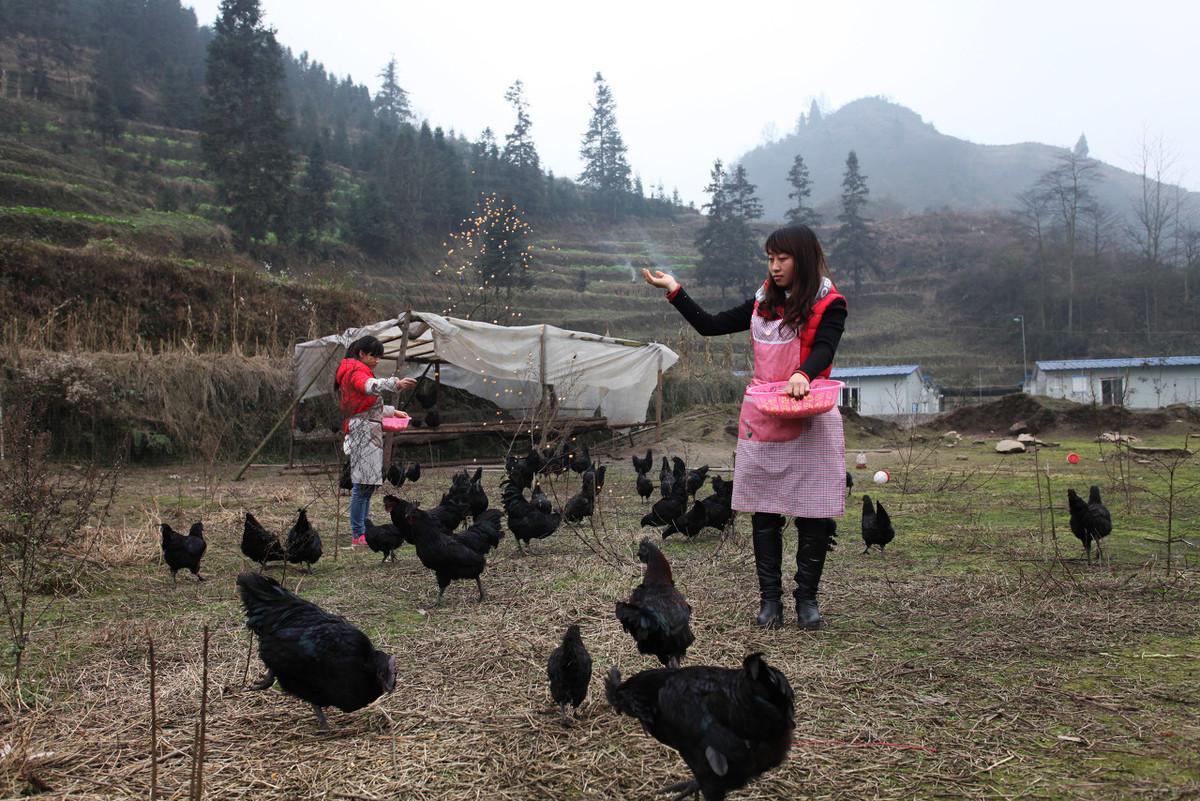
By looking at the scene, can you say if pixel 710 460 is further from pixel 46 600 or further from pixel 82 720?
pixel 82 720

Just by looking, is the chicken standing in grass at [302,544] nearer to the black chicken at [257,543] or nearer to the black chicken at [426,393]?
the black chicken at [257,543]

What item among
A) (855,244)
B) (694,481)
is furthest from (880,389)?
(855,244)

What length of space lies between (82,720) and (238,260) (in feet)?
110

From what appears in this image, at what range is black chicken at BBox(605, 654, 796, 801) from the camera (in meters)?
2.19

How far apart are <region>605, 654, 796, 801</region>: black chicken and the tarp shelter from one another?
9867 millimetres

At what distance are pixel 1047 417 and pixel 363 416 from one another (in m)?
23.0

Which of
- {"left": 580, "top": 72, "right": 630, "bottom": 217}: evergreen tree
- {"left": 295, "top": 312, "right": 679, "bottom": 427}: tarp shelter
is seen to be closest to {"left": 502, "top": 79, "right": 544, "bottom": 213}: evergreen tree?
{"left": 580, "top": 72, "right": 630, "bottom": 217}: evergreen tree

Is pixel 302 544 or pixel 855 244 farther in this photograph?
pixel 855 244

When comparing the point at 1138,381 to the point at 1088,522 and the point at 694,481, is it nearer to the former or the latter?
the point at 694,481

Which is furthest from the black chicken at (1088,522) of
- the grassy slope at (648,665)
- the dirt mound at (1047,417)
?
the dirt mound at (1047,417)

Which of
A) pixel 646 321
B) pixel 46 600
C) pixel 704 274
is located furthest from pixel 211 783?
pixel 704 274

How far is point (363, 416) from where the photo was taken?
23.7ft

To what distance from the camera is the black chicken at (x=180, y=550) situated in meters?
5.74

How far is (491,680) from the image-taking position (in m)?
3.55
